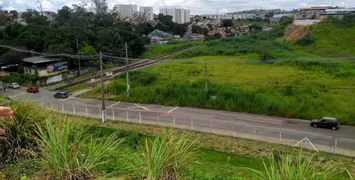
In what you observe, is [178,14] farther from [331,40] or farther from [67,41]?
[67,41]

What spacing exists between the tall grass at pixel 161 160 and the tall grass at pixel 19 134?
1678mm

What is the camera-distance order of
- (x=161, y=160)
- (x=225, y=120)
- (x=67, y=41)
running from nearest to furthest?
(x=161, y=160), (x=225, y=120), (x=67, y=41)

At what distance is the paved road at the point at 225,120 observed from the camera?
15.2m

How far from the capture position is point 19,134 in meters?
4.78

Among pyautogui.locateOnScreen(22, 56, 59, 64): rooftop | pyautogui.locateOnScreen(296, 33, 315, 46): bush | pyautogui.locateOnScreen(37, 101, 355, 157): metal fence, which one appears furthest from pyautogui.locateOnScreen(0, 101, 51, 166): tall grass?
pyautogui.locateOnScreen(296, 33, 315, 46): bush

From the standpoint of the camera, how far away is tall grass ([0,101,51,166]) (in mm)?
4605

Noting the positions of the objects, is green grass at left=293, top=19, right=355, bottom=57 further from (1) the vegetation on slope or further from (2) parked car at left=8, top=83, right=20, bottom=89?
(2) parked car at left=8, top=83, right=20, bottom=89

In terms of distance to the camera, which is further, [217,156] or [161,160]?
[217,156]

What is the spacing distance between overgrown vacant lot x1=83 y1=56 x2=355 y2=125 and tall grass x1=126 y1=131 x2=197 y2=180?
609 inches

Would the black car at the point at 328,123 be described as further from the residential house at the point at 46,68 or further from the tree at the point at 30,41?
the tree at the point at 30,41

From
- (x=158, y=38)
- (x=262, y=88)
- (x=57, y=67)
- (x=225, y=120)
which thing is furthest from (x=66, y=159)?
(x=158, y=38)

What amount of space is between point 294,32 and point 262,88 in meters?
28.9

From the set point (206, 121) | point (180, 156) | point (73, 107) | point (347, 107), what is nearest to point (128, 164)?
point (180, 156)

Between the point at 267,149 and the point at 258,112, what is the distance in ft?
18.2
